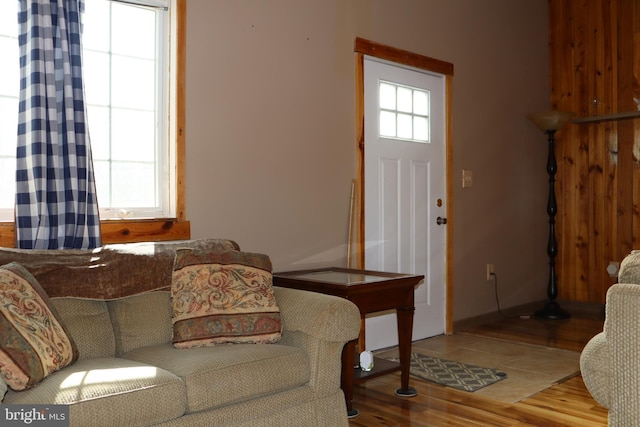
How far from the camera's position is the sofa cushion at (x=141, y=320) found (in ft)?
8.84

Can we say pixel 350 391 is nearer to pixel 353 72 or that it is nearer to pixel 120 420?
pixel 120 420

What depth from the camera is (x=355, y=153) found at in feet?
13.9

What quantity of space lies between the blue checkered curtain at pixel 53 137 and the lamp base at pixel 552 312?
4052 mm

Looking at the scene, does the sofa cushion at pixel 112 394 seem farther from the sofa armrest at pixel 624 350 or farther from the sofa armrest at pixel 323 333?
the sofa armrest at pixel 624 350

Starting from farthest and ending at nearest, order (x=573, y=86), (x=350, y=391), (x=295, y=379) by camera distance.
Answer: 1. (x=573, y=86)
2. (x=350, y=391)
3. (x=295, y=379)

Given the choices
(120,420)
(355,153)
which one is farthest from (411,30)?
(120,420)

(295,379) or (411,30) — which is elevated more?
(411,30)

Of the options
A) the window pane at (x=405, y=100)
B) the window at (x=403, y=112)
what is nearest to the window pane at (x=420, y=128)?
the window at (x=403, y=112)

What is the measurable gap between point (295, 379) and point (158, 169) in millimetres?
1422

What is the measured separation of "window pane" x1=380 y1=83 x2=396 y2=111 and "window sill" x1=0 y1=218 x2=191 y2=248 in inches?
69.5

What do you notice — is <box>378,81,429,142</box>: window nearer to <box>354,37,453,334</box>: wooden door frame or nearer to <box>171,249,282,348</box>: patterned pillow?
<box>354,37,453,334</box>: wooden door frame

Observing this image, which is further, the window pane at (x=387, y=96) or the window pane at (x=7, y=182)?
the window pane at (x=387, y=96)

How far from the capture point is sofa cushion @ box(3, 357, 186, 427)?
1.98 m

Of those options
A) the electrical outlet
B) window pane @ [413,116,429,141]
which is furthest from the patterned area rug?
window pane @ [413,116,429,141]
